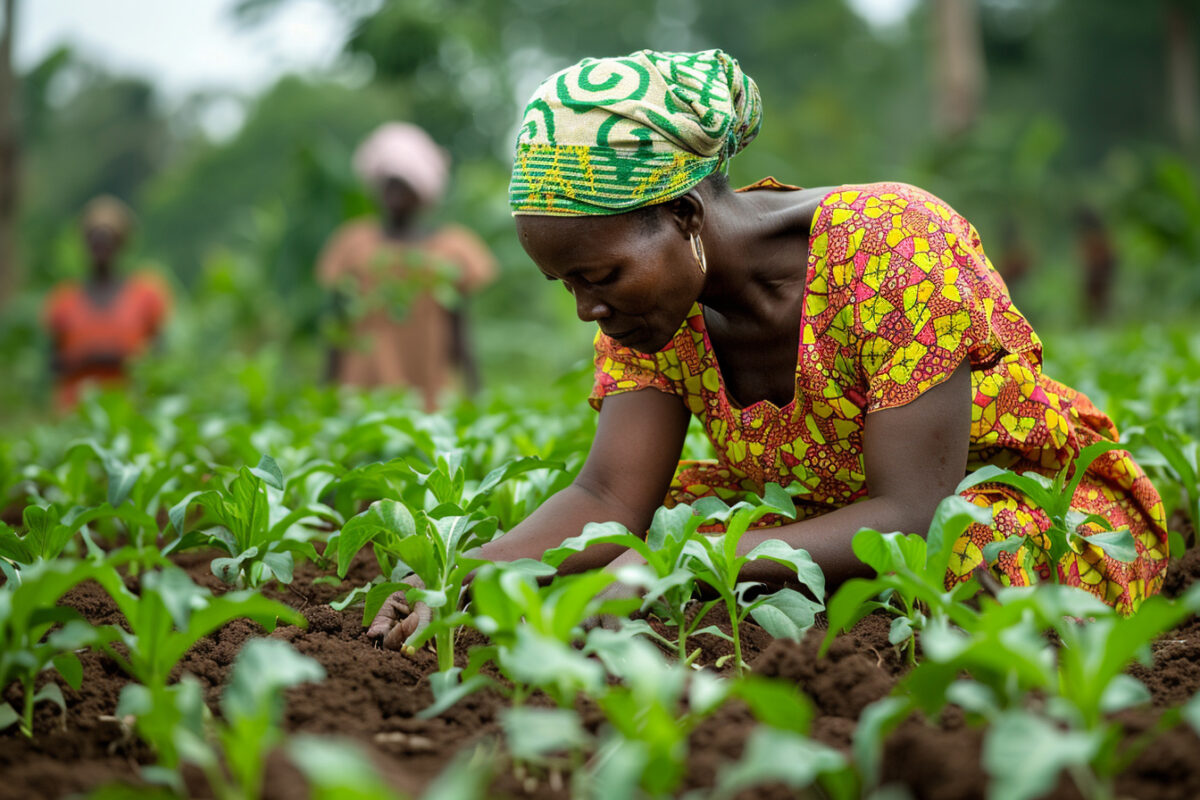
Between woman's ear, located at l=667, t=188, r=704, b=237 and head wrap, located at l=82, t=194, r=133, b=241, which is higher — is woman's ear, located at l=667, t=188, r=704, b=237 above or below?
above

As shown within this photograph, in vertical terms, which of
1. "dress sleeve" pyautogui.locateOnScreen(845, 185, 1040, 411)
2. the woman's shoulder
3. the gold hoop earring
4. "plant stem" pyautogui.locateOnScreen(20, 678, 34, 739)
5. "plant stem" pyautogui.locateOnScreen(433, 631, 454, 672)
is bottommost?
"plant stem" pyautogui.locateOnScreen(433, 631, 454, 672)

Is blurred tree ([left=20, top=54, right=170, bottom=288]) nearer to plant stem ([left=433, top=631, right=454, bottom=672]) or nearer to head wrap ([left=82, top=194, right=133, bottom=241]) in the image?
head wrap ([left=82, top=194, right=133, bottom=241])

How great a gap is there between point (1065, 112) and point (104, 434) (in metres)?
26.7

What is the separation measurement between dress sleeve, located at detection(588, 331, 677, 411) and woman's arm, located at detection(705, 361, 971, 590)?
19.1 inches

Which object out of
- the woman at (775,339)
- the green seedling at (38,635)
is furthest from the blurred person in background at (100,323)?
the green seedling at (38,635)

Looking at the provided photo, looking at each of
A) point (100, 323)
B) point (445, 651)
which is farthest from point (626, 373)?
point (100, 323)

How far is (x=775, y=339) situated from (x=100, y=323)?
5.92m

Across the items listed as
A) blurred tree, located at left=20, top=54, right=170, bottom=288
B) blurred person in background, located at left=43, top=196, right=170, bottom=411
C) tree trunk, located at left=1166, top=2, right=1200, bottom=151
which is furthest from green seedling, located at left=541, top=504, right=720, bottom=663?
blurred tree, located at left=20, top=54, right=170, bottom=288

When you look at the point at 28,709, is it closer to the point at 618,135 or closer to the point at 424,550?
the point at 424,550

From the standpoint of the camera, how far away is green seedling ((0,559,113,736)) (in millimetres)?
1331

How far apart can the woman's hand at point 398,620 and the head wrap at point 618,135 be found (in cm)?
67

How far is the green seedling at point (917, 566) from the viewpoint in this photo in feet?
4.75

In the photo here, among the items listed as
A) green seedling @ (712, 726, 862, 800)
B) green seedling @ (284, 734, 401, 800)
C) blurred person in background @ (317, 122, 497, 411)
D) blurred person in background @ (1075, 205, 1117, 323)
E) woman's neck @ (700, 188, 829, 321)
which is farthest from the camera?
blurred person in background @ (1075, 205, 1117, 323)

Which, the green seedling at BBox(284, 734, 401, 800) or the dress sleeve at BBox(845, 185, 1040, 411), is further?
the dress sleeve at BBox(845, 185, 1040, 411)
